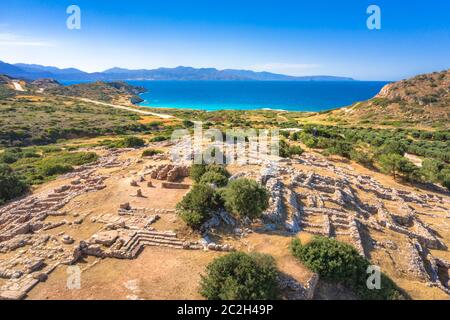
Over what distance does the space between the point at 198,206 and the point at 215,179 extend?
17.9 ft

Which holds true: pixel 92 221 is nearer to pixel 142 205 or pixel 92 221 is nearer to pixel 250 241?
pixel 142 205

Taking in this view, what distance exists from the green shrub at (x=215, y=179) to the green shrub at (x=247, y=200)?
16.1 feet

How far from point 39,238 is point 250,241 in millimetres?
12443

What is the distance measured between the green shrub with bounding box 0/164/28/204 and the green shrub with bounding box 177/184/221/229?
1748 cm

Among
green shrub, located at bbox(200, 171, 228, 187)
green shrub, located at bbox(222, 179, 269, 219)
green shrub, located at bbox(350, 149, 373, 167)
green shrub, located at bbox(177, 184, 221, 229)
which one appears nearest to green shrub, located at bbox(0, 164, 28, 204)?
green shrub, located at bbox(200, 171, 228, 187)

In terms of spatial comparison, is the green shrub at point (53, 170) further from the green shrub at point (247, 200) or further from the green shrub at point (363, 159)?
the green shrub at point (363, 159)

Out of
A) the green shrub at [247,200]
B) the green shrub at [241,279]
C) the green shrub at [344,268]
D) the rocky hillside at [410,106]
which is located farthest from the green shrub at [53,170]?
the rocky hillside at [410,106]

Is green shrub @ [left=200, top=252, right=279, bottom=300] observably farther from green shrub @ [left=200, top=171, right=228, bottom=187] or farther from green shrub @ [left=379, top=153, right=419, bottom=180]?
green shrub @ [left=379, top=153, right=419, bottom=180]

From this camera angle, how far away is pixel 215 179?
22.9 m

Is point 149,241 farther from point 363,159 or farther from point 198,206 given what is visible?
point 363,159

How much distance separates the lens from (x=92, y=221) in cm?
1928

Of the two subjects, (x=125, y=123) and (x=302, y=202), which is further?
(x=125, y=123)

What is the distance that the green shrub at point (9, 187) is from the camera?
2564 cm

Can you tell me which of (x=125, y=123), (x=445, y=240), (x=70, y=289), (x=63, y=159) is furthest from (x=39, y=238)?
(x=125, y=123)
